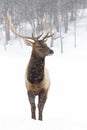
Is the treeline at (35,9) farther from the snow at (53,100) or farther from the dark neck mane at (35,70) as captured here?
the dark neck mane at (35,70)

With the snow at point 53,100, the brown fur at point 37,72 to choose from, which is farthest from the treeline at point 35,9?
the brown fur at point 37,72

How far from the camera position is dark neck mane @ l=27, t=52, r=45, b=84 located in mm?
7168

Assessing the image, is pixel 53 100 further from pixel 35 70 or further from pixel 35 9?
pixel 35 9

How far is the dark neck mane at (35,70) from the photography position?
23.5 feet

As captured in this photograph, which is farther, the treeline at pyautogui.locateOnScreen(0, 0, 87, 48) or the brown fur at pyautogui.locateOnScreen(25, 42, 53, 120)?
the treeline at pyautogui.locateOnScreen(0, 0, 87, 48)

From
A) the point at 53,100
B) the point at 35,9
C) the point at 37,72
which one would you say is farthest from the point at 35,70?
the point at 35,9

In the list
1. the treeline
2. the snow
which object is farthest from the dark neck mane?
the treeline

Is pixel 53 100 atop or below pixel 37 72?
below

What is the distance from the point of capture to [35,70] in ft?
23.6

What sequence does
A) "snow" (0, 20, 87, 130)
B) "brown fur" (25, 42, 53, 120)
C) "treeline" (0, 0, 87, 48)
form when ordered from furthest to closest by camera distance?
1. "treeline" (0, 0, 87, 48)
2. "brown fur" (25, 42, 53, 120)
3. "snow" (0, 20, 87, 130)

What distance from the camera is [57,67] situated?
2505 cm

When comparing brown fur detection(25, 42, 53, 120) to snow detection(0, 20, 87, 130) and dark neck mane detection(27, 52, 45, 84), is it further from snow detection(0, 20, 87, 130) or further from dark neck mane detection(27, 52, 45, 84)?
snow detection(0, 20, 87, 130)

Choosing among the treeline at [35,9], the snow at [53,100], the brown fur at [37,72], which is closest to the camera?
the snow at [53,100]

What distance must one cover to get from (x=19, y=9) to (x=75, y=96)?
122 ft
